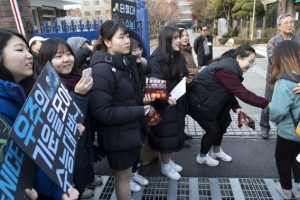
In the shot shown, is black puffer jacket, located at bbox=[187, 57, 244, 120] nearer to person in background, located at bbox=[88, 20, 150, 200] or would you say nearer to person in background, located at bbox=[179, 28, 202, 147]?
person in background, located at bbox=[88, 20, 150, 200]

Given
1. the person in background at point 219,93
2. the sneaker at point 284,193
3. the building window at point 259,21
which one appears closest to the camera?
A: the sneaker at point 284,193

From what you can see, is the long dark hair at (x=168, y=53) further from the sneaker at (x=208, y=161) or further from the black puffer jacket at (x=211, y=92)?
the sneaker at (x=208, y=161)

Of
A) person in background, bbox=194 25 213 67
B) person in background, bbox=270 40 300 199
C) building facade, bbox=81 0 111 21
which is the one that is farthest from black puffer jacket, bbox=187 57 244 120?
building facade, bbox=81 0 111 21

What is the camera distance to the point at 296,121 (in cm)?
210

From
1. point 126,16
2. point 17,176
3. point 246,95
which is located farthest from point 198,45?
point 17,176

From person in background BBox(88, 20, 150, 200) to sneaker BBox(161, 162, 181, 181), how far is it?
0.85 metres

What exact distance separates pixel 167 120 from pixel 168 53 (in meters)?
0.76

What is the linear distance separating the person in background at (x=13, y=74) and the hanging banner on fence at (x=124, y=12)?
208 cm

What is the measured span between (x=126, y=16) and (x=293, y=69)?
94.4 inches

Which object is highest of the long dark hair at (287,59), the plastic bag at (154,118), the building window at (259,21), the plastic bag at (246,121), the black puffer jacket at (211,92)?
the building window at (259,21)

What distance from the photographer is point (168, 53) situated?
2.59m

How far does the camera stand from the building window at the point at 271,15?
1930 centimetres

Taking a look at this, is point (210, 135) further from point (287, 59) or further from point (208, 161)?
point (287, 59)

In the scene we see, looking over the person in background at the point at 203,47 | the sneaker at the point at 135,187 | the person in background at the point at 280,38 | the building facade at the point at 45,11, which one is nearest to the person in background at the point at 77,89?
the sneaker at the point at 135,187
